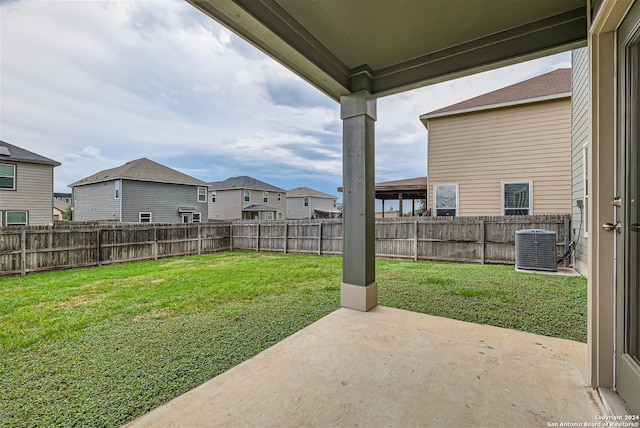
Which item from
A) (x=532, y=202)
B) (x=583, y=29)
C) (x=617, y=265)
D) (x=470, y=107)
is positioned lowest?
(x=617, y=265)

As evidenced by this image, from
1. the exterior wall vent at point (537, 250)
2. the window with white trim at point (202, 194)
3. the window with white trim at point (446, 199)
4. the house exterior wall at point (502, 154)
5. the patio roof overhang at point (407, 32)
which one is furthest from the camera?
the window with white trim at point (202, 194)

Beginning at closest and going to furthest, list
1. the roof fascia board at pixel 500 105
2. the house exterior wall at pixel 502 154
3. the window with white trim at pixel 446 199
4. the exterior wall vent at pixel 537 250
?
the exterior wall vent at pixel 537 250 < the roof fascia board at pixel 500 105 < the house exterior wall at pixel 502 154 < the window with white trim at pixel 446 199

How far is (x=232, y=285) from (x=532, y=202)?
7.90 m

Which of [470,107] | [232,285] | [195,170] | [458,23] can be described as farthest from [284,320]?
[195,170]

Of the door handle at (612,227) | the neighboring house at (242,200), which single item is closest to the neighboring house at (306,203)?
the neighboring house at (242,200)

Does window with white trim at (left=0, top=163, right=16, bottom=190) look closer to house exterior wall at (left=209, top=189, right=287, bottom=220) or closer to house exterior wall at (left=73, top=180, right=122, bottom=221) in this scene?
house exterior wall at (left=73, top=180, right=122, bottom=221)

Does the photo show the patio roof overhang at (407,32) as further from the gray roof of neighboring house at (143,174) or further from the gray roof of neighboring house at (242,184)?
the gray roof of neighboring house at (242,184)

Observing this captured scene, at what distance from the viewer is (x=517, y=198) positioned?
7.54 m

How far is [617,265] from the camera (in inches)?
61.4

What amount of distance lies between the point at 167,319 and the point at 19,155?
1299 cm

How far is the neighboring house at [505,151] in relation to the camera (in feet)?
23.4

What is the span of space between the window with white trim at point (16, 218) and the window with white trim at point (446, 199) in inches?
610

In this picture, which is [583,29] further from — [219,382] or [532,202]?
[532,202]

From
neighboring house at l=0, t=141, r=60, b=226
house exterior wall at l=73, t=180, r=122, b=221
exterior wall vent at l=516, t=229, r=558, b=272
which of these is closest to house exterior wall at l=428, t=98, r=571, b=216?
exterior wall vent at l=516, t=229, r=558, b=272
